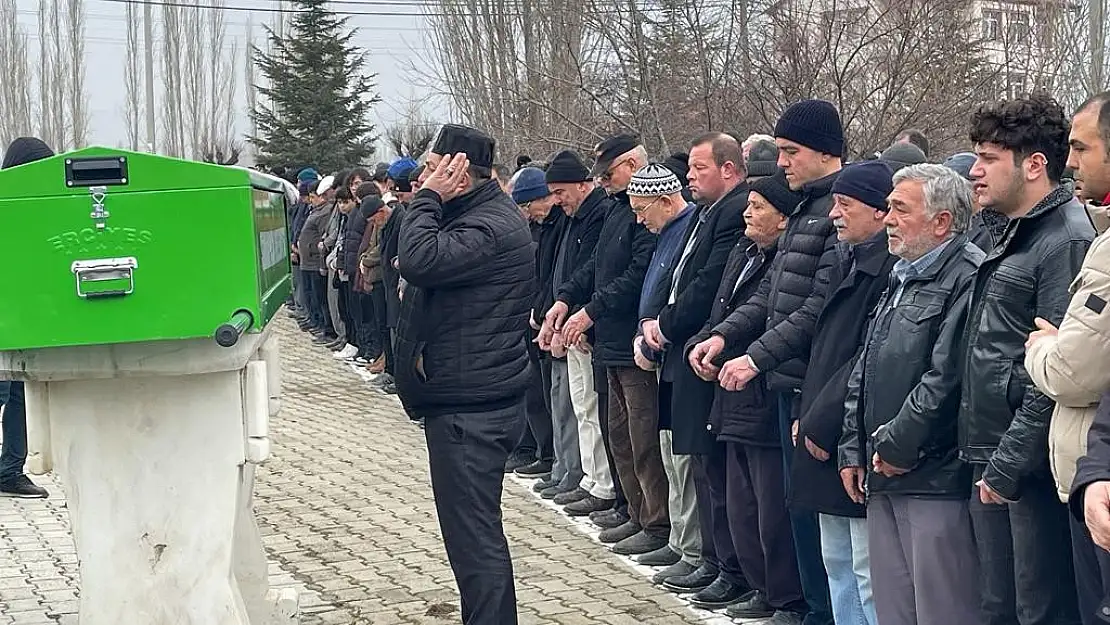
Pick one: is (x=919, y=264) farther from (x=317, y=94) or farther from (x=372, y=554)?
(x=317, y=94)

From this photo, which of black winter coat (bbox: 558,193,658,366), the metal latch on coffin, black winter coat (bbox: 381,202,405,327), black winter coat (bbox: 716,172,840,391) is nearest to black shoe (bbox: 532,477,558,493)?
black winter coat (bbox: 558,193,658,366)

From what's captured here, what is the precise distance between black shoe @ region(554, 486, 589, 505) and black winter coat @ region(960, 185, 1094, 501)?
443cm

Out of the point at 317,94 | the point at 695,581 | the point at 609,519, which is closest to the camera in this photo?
the point at 695,581

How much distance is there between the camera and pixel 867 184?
512 cm

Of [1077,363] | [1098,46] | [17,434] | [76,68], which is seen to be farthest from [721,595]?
[76,68]

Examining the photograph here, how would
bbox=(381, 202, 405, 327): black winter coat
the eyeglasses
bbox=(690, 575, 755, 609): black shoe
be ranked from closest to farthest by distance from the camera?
bbox=(690, 575, 755, 609): black shoe < the eyeglasses < bbox=(381, 202, 405, 327): black winter coat

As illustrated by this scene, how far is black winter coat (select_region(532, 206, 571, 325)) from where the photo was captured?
29.0 ft

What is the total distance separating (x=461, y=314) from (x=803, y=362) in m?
1.36

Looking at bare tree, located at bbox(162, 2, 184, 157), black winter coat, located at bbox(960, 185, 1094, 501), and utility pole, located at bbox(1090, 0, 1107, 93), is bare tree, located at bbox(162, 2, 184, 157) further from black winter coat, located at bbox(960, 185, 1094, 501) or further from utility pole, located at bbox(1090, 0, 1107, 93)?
black winter coat, located at bbox(960, 185, 1094, 501)

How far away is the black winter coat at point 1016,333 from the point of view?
3854 mm

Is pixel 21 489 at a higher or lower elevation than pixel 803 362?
lower

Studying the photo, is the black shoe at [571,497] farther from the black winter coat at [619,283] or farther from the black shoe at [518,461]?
the black winter coat at [619,283]

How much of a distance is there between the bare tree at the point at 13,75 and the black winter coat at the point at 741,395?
39.2 metres

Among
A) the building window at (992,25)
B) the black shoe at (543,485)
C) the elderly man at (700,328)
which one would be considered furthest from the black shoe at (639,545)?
the building window at (992,25)
